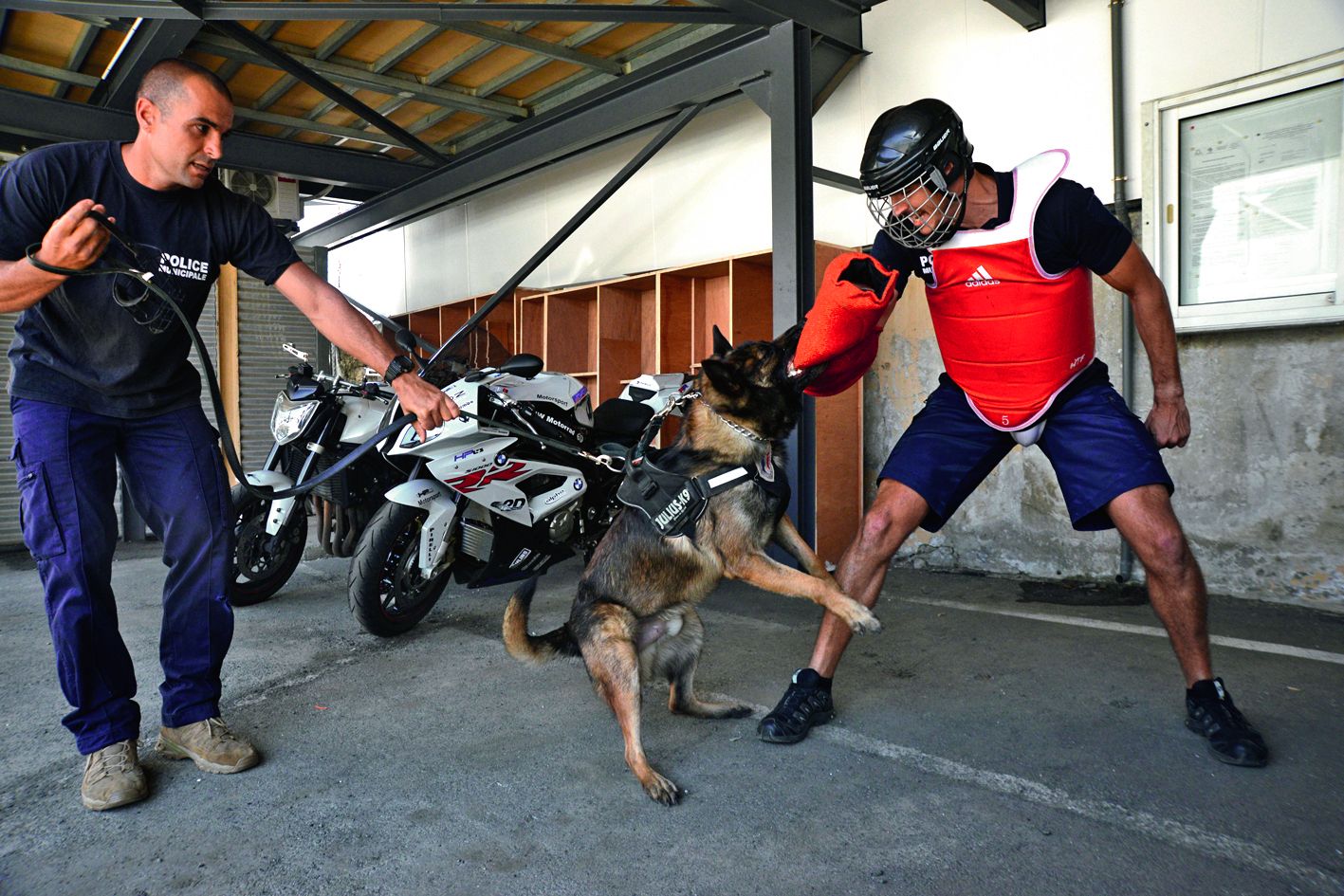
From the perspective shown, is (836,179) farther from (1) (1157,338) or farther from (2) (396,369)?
(2) (396,369)

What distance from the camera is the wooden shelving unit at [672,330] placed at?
5035 millimetres

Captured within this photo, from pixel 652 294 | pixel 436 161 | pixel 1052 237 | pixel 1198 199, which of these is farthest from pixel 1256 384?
pixel 436 161

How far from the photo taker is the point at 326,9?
3789 millimetres

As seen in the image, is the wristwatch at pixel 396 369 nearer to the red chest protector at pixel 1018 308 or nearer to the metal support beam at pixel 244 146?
the red chest protector at pixel 1018 308

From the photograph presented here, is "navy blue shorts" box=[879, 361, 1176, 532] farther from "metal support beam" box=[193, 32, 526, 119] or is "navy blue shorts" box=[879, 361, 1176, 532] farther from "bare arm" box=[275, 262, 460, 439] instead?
"metal support beam" box=[193, 32, 526, 119]

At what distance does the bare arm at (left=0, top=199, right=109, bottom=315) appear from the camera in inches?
71.9

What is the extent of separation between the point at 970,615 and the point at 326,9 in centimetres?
406

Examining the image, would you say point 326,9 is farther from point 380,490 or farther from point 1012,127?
point 1012,127

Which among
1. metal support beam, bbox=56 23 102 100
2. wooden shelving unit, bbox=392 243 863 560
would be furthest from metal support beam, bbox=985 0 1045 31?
metal support beam, bbox=56 23 102 100

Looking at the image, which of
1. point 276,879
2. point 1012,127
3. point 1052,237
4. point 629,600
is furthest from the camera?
point 1012,127

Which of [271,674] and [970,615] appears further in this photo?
[970,615]

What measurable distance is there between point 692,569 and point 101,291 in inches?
67.4

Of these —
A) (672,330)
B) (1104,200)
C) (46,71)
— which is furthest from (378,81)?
(1104,200)

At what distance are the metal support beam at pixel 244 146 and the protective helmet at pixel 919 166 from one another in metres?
5.53
